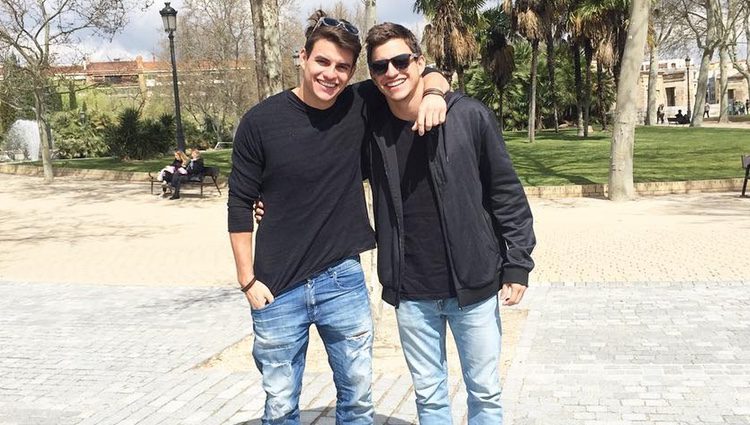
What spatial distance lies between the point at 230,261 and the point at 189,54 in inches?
1297

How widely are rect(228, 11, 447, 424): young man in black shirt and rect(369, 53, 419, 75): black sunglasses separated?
145 mm

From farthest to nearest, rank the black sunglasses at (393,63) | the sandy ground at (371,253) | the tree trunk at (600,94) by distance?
the tree trunk at (600,94) → the sandy ground at (371,253) → the black sunglasses at (393,63)

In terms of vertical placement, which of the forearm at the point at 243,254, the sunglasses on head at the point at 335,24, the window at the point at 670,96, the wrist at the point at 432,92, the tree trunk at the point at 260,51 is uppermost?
the window at the point at 670,96

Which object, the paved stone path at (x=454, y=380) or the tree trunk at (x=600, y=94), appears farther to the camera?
the tree trunk at (x=600, y=94)

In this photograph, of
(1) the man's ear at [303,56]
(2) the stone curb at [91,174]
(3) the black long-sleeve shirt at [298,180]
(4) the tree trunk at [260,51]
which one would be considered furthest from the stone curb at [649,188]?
(1) the man's ear at [303,56]

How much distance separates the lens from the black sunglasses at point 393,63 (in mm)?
2402

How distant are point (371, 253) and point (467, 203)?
12.1 ft

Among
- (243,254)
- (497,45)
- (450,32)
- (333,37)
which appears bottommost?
(243,254)

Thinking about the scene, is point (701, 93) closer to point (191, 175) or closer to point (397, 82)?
point (191, 175)

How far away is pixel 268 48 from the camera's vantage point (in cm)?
643

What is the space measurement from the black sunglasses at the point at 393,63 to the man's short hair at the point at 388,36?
0.12 ft

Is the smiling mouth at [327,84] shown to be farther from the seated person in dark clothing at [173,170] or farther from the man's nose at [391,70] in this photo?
the seated person in dark clothing at [173,170]

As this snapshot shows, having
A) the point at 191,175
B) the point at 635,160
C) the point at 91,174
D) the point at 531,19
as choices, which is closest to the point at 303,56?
the point at 191,175

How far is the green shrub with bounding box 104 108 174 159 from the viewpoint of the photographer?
2553 cm
